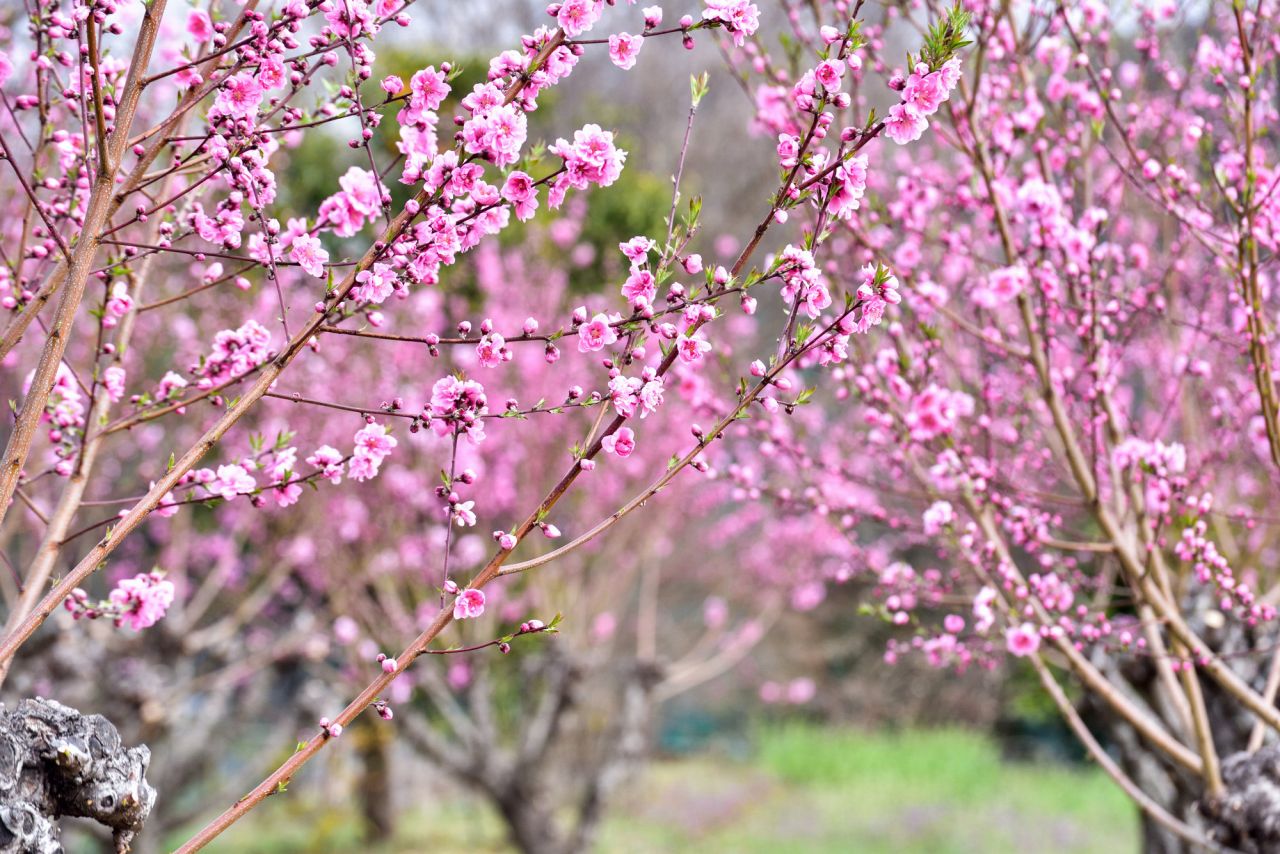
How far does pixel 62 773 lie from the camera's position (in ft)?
5.24

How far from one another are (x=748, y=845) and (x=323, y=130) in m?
6.57

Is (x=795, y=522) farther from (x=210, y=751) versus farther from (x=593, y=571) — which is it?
(x=210, y=751)

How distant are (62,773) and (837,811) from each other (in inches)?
327

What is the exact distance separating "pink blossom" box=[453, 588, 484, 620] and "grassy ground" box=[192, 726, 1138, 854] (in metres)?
6.75

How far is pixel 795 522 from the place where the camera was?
877cm

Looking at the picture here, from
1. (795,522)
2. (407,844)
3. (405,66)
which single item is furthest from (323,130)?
(407,844)

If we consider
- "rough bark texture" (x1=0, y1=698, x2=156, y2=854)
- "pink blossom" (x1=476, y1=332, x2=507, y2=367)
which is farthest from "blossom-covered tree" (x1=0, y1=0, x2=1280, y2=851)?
"rough bark texture" (x1=0, y1=698, x2=156, y2=854)

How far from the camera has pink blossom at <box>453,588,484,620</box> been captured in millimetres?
1661

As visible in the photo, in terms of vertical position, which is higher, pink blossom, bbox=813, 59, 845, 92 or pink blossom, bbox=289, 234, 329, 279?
pink blossom, bbox=813, 59, 845, 92

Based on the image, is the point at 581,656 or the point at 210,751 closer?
the point at 581,656

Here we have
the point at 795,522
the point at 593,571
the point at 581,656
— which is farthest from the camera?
the point at 795,522

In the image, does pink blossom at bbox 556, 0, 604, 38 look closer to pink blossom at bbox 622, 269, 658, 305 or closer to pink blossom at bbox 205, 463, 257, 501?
pink blossom at bbox 622, 269, 658, 305

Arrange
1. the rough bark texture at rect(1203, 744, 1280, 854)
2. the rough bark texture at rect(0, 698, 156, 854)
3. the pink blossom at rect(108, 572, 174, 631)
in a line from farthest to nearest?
1. the rough bark texture at rect(1203, 744, 1280, 854)
2. the pink blossom at rect(108, 572, 174, 631)
3. the rough bark texture at rect(0, 698, 156, 854)

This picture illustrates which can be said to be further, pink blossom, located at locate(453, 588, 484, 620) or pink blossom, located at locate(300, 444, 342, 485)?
pink blossom, located at locate(300, 444, 342, 485)
